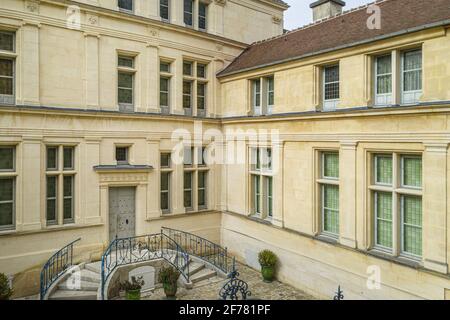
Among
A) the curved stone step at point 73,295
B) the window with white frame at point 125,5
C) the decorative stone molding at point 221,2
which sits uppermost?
the decorative stone molding at point 221,2

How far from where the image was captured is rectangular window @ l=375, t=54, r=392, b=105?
381 inches

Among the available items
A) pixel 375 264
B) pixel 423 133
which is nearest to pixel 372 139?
pixel 423 133

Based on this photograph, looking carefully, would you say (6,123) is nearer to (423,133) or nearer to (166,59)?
(166,59)

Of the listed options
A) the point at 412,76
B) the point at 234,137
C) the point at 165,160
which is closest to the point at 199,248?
the point at 165,160

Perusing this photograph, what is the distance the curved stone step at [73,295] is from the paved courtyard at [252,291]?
1.53 m

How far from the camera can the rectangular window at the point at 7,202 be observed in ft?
36.5

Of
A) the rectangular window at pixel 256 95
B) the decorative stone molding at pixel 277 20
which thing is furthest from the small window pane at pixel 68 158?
the decorative stone molding at pixel 277 20

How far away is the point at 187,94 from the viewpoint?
15.0m

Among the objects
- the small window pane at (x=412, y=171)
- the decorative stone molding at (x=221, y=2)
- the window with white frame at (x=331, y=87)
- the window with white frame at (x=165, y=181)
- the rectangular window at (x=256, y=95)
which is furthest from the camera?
the decorative stone molding at (x=221, y=2)

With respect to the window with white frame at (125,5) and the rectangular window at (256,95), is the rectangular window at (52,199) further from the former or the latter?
the rectangular window at (256,95)

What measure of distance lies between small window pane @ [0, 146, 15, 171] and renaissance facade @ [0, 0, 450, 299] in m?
0.04

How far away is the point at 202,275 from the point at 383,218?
6.07 m

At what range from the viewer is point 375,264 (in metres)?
9.70

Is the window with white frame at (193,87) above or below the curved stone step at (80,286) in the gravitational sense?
above
